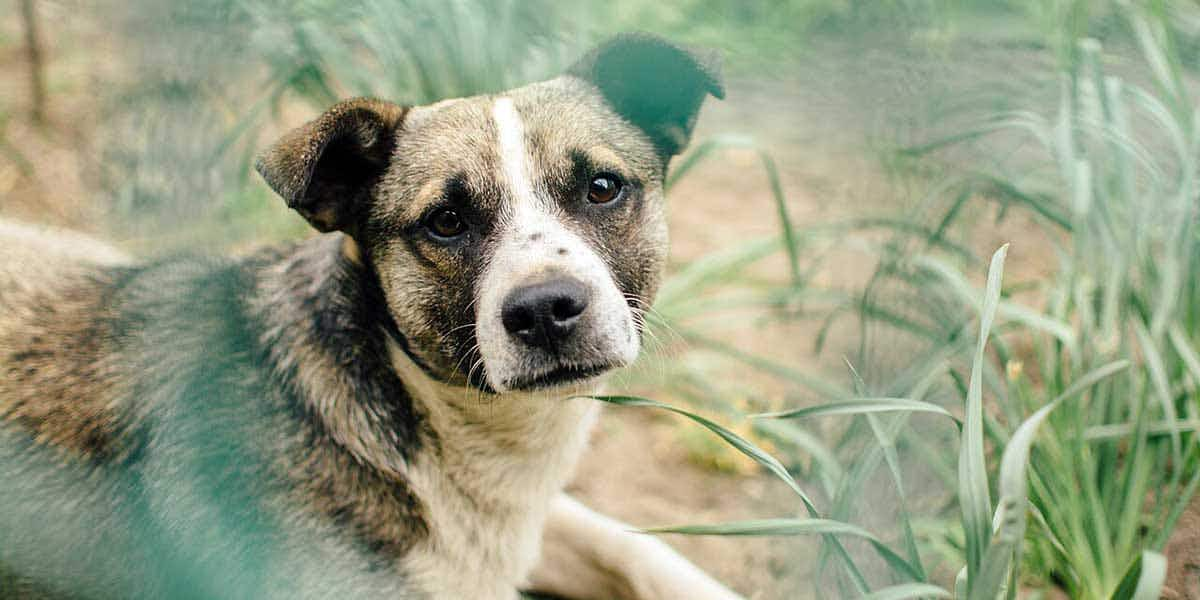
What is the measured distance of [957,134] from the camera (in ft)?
11.6

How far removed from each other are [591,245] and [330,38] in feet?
6.85

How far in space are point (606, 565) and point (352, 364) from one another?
1.04 m

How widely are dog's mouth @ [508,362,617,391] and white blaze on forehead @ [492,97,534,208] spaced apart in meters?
0.43

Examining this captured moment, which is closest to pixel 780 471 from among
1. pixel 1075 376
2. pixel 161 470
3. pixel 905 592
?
pixel 905 592

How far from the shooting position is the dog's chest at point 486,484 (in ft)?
8.23

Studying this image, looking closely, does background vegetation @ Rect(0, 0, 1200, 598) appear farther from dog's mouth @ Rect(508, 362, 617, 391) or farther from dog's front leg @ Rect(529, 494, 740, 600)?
dog's front leg @ Rect(529, 494, 740, 600)

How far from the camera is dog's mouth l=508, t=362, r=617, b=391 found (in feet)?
7.54

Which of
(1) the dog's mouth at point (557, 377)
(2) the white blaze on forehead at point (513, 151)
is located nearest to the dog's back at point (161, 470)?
(1) the dog's mouth at point (557, 377)

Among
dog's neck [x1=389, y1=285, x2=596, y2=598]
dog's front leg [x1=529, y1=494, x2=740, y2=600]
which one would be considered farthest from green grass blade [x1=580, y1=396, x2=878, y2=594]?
dog's front leg [x1=529, y1=494, x2=740, y2=600]

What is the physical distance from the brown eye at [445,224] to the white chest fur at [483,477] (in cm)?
34

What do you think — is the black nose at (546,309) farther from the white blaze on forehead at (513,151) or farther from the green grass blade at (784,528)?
the green grass blade at (784,528)

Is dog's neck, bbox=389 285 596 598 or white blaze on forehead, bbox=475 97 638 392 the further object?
dog's neck, bbox=389 285 596 598

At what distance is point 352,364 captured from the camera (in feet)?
8.14

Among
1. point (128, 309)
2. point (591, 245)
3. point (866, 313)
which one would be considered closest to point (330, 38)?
point (128, 309)
